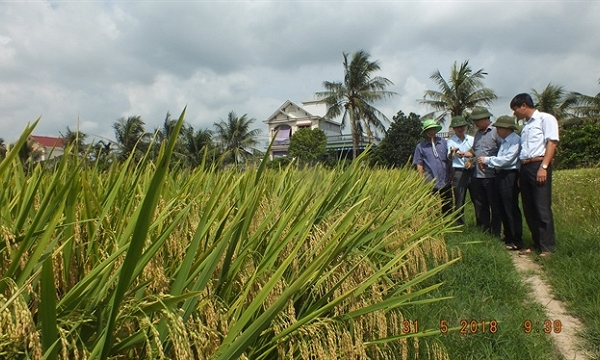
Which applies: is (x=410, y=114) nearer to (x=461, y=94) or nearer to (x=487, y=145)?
(x=461, y=94)

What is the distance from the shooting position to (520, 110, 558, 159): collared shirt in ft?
14.1

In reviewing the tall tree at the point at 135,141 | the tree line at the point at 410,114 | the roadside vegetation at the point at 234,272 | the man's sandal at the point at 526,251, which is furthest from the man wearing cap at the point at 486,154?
the tree line at the point at 410,114

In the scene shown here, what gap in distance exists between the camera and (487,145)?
5.39 meters

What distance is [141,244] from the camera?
0.79 m

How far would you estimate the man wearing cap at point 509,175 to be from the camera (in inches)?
192

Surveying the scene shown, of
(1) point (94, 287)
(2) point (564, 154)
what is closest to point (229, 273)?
(1) point (94, 287)

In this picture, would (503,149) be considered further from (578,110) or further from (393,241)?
(578,110)

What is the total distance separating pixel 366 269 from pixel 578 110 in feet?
163

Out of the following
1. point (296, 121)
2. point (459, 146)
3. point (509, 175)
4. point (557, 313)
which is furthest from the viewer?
point (296, 121)

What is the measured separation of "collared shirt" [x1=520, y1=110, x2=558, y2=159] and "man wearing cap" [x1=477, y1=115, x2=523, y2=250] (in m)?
0.43

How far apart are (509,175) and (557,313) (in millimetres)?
2316
